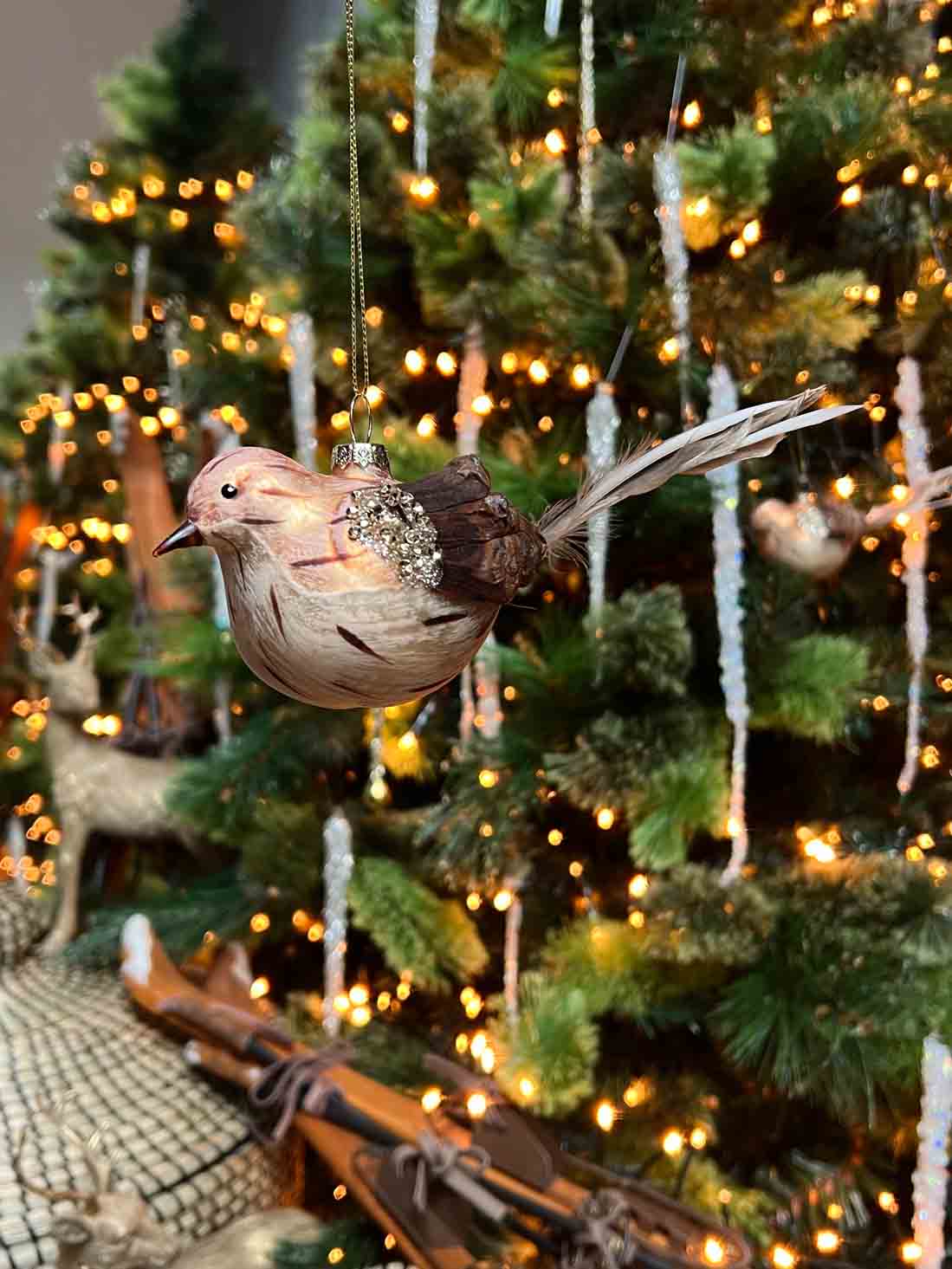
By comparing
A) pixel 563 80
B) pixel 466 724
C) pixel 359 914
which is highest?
pixel 563 80

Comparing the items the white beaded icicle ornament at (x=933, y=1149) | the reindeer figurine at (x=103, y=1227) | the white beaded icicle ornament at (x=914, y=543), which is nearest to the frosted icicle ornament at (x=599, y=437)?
the white beaded icicle ornament at (x=914, y=543)

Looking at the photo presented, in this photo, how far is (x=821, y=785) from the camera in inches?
20.8

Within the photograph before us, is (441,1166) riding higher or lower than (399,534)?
lower

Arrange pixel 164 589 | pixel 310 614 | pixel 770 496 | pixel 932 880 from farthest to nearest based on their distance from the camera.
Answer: pixel 164 589, pixel 770 496, pixel 932 880, pixel 310 614

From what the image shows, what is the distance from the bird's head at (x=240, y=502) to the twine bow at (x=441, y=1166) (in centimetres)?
37

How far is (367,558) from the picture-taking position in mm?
218

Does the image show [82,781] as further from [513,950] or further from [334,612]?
[334,612]

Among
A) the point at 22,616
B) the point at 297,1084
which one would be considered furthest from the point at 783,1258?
the point at 22,616

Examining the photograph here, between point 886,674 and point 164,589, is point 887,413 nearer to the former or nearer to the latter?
point 886,674

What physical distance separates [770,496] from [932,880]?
9.0 inches

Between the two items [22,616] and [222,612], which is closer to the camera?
[222,612]

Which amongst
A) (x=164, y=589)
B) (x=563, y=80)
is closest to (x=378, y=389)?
(x=563, y=80)

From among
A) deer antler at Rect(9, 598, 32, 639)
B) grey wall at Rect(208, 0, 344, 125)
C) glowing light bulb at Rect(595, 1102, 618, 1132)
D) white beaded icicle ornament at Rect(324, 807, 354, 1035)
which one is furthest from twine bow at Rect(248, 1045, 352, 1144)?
grey wall at Rect(208, 0, 344, 125)

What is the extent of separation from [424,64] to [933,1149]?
61 cm
